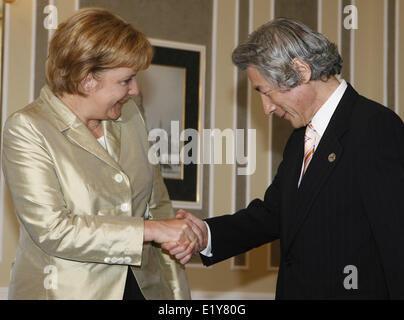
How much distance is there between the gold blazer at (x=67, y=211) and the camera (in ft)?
7.99

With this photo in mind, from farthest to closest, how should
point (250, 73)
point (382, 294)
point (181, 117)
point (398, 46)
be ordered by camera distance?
1. point (398, 46)
2. point (181, 117)
3. point (250, 73)
4. point (382, 294)

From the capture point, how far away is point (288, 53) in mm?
2762

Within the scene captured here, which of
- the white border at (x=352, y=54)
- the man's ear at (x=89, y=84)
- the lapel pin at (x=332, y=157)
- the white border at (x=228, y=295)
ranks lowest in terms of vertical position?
the white border at (x=228, y=295)

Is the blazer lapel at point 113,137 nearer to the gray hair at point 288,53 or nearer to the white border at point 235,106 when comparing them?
the gray hair at point 288,53

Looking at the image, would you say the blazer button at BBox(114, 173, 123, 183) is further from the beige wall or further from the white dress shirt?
the beige wall

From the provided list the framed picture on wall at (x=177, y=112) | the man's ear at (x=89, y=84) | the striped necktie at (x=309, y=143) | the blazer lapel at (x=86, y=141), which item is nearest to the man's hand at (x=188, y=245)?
the blazer lapel at (x=86, y=141)

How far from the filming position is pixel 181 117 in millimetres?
5188

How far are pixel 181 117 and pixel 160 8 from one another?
0.88 metres

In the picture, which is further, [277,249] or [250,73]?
[277,249]

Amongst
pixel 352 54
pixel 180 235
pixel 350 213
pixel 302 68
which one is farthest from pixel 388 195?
pixel 352 54

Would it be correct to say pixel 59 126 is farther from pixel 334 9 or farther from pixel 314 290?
pixel 334 9

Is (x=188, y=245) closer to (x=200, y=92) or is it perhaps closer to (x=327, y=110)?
(x=327, y=110)

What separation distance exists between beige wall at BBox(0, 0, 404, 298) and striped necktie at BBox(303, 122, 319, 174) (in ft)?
8.05

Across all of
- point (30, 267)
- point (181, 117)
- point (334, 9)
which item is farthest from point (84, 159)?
point (334, 9)
